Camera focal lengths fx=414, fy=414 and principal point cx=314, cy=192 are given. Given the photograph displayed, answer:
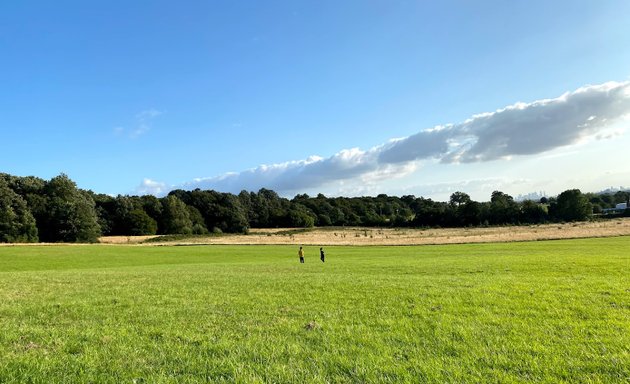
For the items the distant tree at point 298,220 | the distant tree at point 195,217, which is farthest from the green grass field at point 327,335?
the distant tree at point 298,220

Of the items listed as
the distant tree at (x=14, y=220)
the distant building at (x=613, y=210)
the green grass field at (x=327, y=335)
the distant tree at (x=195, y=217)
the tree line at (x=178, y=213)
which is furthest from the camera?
the distant tree at (x=195, y=217)

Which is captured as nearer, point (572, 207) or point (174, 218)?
point (174, 218)

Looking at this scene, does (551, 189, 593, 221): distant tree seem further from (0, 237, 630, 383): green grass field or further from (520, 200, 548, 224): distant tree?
(0, 237, 630, 383): green grass field

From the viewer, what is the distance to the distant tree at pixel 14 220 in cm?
8144

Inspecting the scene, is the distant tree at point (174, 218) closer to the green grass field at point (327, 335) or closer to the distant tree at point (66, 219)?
the distant tree at point (66, 219)

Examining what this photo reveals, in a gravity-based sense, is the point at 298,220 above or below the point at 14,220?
below

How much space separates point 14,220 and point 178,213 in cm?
4791

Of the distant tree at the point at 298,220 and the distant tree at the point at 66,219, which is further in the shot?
the distant tree at the point at 298,220

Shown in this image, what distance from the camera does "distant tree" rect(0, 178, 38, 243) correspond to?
3206 inches

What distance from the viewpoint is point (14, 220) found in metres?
83.8

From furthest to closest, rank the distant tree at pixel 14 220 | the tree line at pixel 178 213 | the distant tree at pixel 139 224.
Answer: the distant tree at pixel 139 224 < the tree line at pixel 178 213 < the distant tree at pixel 14 220

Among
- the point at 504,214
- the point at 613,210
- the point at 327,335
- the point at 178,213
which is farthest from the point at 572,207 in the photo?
the point at 327,335

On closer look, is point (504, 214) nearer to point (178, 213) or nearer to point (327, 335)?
point (178, 213)

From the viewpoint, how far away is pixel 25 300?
13625 mm
